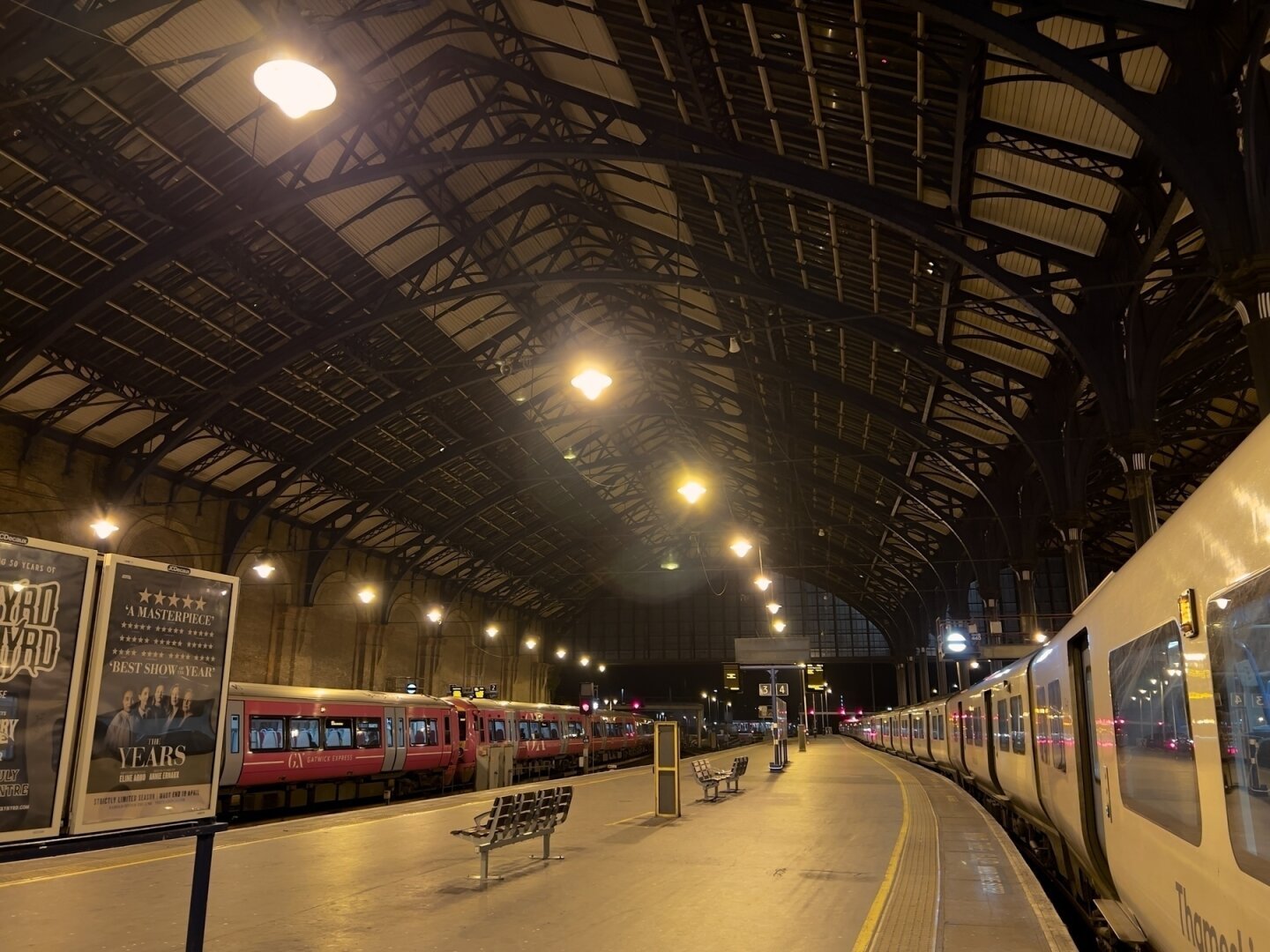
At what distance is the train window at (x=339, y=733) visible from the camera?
1978 centimetres

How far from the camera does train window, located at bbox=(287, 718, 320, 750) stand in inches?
731

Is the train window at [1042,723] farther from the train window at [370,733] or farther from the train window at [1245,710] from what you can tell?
the train window at [370,733]

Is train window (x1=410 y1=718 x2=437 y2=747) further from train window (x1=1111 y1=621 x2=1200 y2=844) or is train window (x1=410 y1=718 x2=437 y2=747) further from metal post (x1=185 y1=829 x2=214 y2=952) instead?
train window (x1=1111 y1=621 x2=1200 y2=844)

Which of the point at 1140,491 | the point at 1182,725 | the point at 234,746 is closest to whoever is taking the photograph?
the point at 1182,725

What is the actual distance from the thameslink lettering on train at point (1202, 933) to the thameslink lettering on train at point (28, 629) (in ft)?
15.7

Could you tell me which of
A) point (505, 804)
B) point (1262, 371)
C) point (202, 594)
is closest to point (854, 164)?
point (1262, 371)

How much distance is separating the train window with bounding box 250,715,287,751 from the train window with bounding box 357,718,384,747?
288cm

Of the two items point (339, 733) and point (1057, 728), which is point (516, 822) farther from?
point (339, 733)

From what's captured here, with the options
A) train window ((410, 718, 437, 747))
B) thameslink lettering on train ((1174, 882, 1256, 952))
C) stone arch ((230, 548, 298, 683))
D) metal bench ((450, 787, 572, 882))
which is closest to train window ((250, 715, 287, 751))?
train window ((410, 718, 437, 747))

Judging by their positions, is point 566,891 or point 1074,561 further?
point 1074,561

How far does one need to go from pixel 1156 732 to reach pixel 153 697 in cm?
499

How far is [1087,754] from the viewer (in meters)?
6.75

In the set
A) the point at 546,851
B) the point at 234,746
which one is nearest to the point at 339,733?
the point at 234,746

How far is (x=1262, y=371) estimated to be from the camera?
8.65 meters
